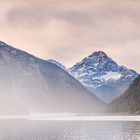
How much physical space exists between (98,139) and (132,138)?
30.4 feet

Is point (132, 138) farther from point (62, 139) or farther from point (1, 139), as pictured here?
point (1, 139)

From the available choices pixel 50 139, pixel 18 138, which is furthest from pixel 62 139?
pixel 18 138

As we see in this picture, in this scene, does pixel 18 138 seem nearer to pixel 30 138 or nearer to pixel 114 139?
pixel 30 138

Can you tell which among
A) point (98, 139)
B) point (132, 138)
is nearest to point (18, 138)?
point (98, 139)

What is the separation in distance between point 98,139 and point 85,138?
5.64m

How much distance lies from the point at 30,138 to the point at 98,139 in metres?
17.6

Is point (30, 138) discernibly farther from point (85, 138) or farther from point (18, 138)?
point (85, 138)

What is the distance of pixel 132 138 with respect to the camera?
116688 millimetres

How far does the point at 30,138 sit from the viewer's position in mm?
117062

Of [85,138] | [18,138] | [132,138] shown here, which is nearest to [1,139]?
[18,138]

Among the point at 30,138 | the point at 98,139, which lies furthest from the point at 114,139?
the point at 30,138

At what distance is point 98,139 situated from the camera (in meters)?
114

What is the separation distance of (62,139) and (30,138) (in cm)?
824

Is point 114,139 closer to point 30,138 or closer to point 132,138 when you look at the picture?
point 132,138
